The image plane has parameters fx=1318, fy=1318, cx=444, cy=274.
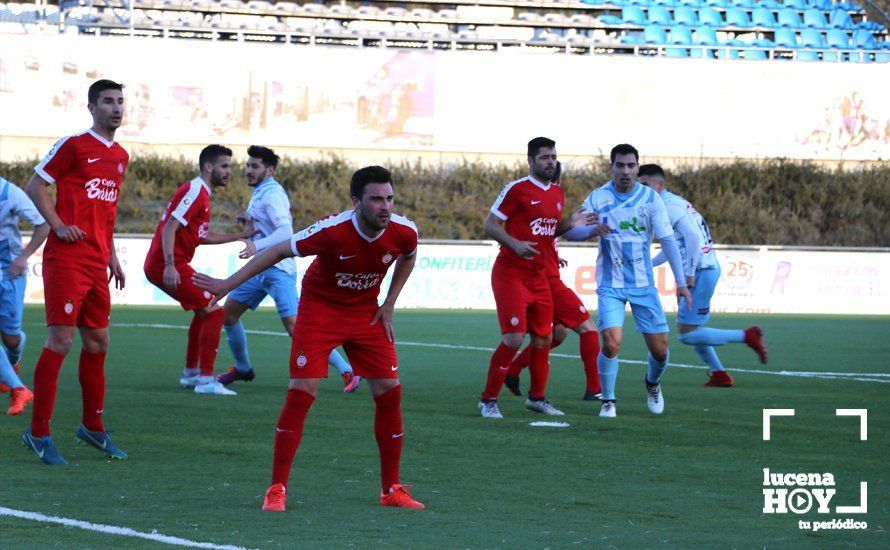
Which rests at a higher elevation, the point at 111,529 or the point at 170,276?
the point at 170,276

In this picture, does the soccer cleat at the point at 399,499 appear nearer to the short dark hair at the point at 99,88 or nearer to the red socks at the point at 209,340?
the short dark hair at the point at 99,88

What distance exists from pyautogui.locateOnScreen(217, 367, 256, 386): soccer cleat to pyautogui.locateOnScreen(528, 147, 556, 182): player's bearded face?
3860 millimetres

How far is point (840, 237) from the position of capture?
37.6m

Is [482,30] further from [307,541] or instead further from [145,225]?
[307,541]

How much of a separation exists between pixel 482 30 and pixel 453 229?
28.8 ft

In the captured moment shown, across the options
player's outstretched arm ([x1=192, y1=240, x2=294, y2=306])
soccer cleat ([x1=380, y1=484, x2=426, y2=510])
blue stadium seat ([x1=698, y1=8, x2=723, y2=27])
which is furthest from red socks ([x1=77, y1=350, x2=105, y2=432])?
blue stadium seat ([x1=698, y1=8, x2=723, y2=27])

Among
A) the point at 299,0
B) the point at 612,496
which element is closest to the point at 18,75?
the point at 299,0

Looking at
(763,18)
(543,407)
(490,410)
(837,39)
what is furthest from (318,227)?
(763,18)

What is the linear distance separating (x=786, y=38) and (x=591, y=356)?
107 ft

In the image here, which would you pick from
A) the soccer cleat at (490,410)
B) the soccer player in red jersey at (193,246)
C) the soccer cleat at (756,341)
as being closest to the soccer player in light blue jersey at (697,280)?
the soccer cleat at (756,341)

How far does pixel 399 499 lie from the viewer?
6.67 meters

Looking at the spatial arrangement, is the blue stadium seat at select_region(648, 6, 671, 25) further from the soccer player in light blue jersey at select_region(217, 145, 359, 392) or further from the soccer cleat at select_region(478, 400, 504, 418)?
the soccer cleat at select_region(478, 400, 504, 418)

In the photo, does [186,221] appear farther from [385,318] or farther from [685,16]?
[685,16]

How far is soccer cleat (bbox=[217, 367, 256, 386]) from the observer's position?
41.2 ft
